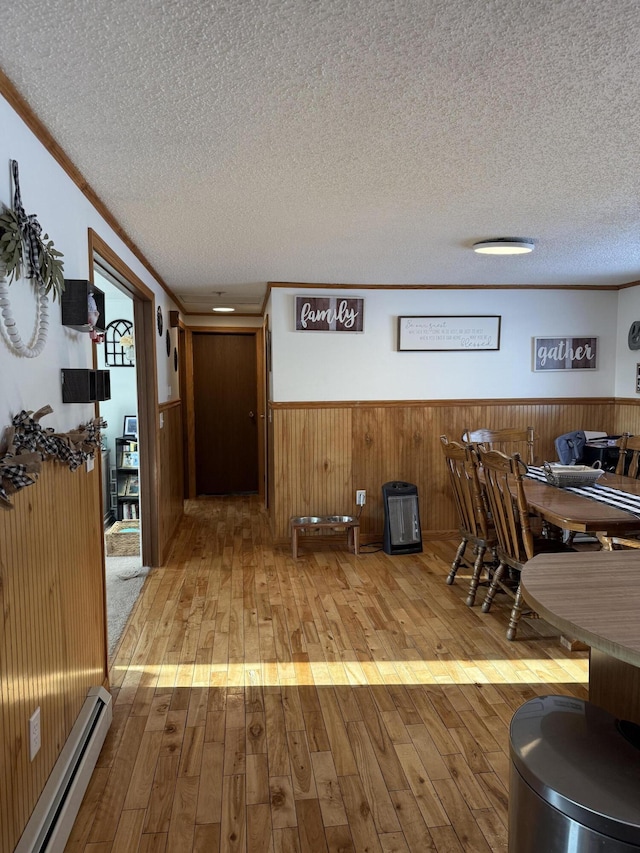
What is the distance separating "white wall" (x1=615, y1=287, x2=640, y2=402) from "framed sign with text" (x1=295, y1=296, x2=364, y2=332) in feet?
7.31

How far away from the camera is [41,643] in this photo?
1.77 m

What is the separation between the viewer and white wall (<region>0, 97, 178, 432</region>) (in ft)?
5.18

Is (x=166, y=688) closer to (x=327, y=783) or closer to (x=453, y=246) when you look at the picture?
(x=327, y=783)

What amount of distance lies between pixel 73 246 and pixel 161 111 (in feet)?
2.51

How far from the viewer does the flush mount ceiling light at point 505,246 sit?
11.0 ft

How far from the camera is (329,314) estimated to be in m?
4.88

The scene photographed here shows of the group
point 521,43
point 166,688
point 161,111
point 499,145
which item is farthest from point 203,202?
point 166,688

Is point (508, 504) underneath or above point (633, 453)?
underneath

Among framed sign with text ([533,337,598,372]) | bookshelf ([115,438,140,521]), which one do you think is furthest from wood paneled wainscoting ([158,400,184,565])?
framed sign with text ([533,337,598,372])

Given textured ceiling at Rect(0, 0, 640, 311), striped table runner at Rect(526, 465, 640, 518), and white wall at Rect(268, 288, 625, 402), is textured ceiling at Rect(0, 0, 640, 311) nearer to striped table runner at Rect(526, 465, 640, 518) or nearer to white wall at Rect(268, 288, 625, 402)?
striped table runner at Rect(526, 465, 640, 518)

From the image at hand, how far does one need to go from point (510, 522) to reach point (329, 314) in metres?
2.39

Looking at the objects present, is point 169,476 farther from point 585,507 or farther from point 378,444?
point 585,507

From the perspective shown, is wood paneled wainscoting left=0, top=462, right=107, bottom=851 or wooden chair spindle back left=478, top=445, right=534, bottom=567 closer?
wood paneled wainscoting left=0, top=462, right=107, bottom=851

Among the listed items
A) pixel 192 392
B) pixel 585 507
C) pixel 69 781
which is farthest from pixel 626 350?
pixel 69 781
